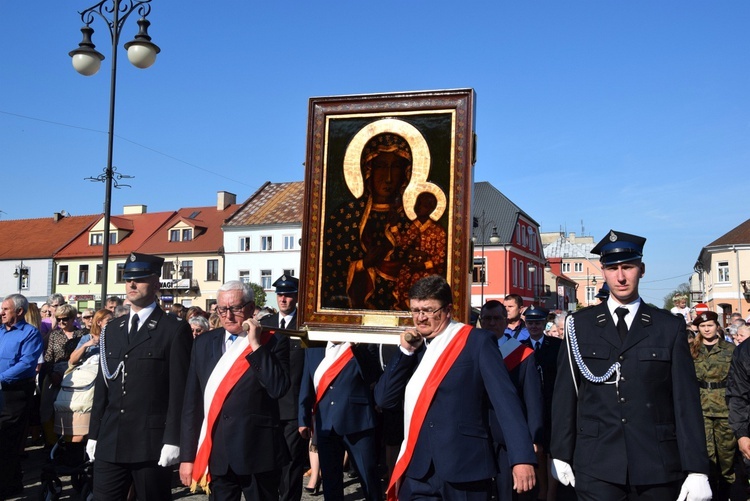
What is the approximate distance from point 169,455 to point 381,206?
233 centimetres

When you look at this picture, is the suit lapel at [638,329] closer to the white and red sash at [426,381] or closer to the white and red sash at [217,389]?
the white and red sash at [426,381]

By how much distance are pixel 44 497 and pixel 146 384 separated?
10.2 ft

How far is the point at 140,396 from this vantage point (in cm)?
545

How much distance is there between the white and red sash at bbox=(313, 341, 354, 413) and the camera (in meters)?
6.62

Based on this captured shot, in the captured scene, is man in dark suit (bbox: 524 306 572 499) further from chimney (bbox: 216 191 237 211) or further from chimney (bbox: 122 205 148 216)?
chimney (bbox: 122 205 148 216)

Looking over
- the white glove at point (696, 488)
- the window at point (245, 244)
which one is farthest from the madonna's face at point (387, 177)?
the window at point (245, 244)

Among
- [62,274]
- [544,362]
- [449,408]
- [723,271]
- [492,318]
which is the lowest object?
[544,362]

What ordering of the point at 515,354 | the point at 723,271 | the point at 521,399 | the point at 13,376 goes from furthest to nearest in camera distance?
the point at 723,271 < the point at 13,376 < the point at 515,354 < the point at 521,399

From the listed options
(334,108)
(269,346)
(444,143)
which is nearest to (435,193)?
(444,143)

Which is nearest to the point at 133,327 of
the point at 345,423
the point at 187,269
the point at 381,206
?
the point at 345,423

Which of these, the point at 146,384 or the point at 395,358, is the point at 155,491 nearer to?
the point at 146,384

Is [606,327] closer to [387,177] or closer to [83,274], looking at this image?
[387,177]

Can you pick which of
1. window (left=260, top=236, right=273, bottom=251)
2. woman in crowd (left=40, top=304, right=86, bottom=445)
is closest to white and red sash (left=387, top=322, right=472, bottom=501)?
woman in crowd (left=40, top=304, right=86, bottom=445)

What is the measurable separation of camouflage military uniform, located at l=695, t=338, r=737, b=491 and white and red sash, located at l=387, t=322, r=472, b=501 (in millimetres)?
4528
